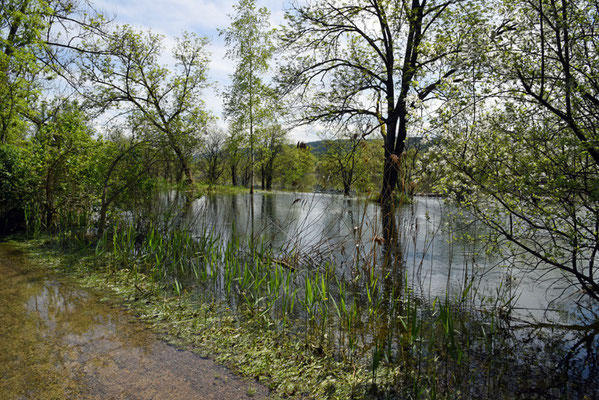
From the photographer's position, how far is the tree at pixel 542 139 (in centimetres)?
371

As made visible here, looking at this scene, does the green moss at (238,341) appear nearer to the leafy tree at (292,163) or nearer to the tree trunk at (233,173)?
the tree trunk at (233,173)

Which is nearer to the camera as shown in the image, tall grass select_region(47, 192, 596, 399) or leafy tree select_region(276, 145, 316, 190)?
tall grass select_region(47, 192, 596, 399)

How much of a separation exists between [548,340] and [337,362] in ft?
8.23

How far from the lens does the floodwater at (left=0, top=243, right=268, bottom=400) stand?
8.83ft

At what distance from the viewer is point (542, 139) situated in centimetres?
397

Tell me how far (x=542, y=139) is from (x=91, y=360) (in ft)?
16.5

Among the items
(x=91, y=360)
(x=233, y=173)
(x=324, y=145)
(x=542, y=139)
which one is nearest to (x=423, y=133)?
(x=542, y=139)

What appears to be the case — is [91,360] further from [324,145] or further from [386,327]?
[324,145]

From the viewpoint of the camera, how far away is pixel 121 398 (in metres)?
2.60

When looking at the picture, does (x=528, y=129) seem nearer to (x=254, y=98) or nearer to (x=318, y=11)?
(x=318, y=11)

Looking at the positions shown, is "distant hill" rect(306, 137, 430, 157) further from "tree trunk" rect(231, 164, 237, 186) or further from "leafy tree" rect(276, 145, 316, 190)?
"tree trunk" rect(231, 164, 237, 186)

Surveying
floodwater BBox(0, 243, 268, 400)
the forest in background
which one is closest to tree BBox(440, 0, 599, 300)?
the forest in background

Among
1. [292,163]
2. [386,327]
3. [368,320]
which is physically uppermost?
[292,163]

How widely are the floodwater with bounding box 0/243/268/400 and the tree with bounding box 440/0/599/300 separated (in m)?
3.55
